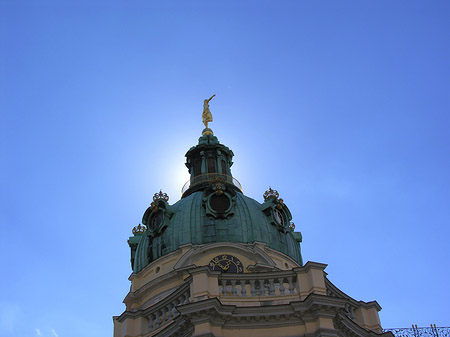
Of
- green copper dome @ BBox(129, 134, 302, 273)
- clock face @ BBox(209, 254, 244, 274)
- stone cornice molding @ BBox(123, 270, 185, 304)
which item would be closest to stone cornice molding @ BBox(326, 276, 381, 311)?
clock face @ BBox(209, 254, 244, 274)

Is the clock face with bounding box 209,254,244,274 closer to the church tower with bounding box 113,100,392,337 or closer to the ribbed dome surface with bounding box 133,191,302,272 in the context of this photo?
the church tower with bounding box 113,100,392,337

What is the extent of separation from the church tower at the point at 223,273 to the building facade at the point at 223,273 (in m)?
0.04

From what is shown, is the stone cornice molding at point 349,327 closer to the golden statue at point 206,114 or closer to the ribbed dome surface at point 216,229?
the ribbed dome surface at point 216,229

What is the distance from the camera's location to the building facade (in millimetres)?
20938

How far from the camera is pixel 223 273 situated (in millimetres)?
22125

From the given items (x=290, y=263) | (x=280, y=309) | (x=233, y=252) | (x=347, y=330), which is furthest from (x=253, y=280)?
(x=290, y=263)

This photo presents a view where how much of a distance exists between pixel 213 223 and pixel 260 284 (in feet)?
25.9

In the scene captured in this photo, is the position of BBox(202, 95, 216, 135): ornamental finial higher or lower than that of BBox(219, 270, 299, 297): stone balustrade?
higher

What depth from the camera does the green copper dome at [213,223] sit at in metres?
29.4

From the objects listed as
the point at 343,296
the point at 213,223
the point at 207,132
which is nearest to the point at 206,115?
the point at 207,132

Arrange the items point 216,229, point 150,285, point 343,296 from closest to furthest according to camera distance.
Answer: point 343,296 < point 150,285 < point 216,229

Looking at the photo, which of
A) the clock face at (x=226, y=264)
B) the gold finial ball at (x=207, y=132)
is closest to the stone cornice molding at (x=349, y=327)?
the clock face at (x=226, y=264)

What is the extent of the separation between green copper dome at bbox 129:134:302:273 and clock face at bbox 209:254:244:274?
3.85 feet

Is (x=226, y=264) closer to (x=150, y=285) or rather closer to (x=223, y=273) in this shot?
(x=150, y=285)
